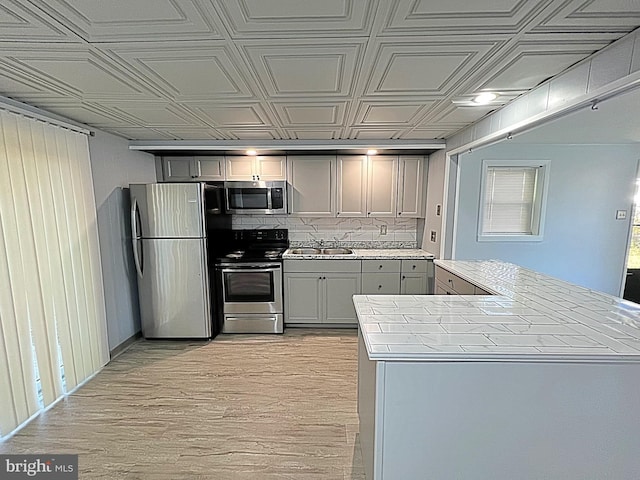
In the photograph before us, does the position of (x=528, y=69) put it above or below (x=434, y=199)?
above

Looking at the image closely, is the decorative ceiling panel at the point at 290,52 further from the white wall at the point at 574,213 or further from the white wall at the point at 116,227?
the white wall at the point at 574,213

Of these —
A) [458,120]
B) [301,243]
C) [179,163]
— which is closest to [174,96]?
[179,163]

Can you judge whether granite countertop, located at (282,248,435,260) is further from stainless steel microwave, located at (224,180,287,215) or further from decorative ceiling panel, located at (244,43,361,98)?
decorative ceiling panel, located at (244,43,361,98)

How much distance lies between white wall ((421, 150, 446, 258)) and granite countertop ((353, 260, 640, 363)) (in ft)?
4.60

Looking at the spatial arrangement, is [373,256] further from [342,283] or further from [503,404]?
[503,404]

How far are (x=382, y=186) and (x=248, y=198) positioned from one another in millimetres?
1672

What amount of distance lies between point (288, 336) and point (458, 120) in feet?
9.17

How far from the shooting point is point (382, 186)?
3891 millimetres

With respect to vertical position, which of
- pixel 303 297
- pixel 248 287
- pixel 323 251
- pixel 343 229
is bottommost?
pixel 303 297

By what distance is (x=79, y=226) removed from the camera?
2.60 meters

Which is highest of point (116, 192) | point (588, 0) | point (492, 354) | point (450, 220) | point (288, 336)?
point (588, 0)

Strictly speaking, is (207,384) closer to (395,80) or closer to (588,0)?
(395,80)

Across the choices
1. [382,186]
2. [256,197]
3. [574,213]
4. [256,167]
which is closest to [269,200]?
[256,197]

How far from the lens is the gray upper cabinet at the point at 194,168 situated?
382cm
